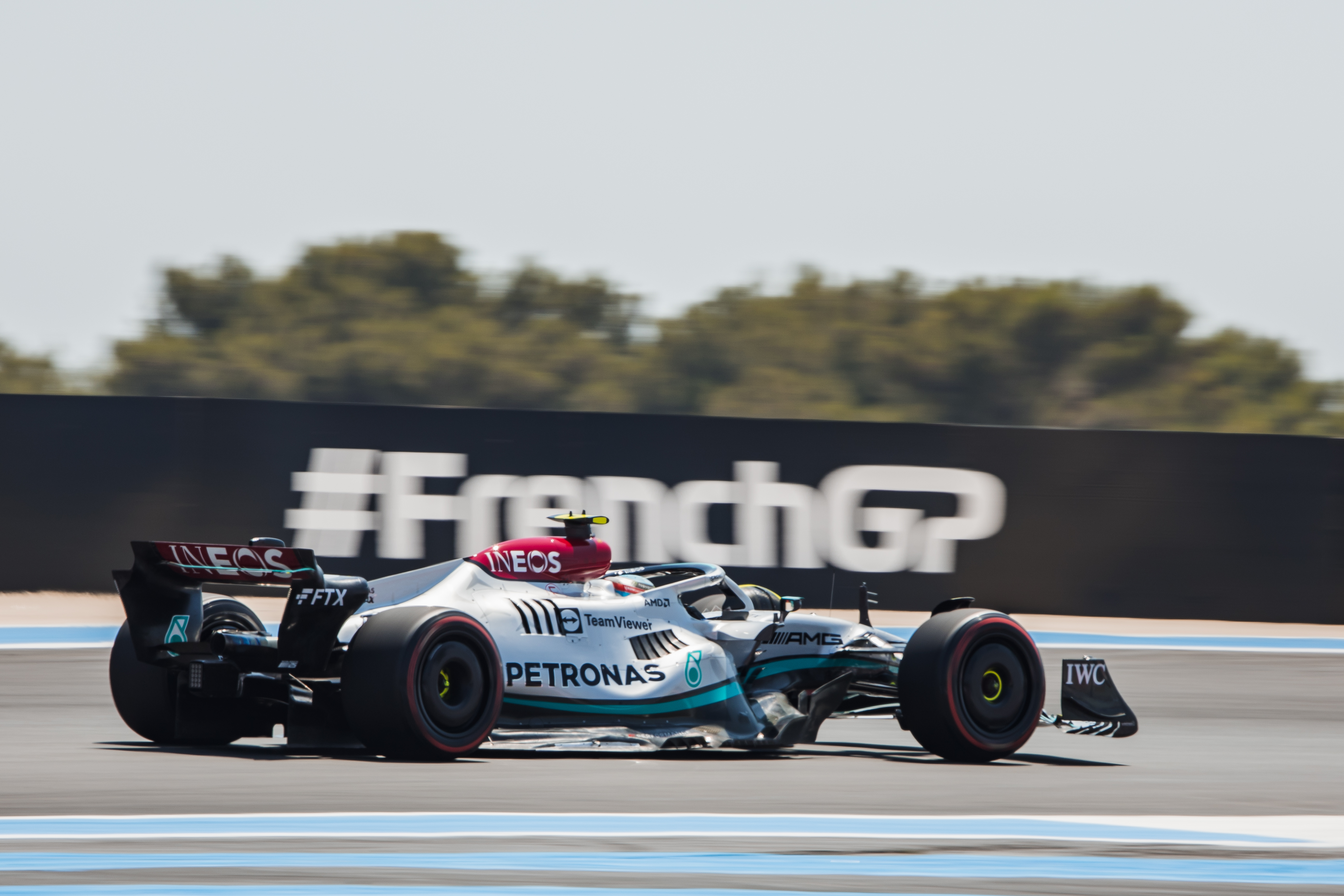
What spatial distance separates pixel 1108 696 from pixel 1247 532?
29.8 feet

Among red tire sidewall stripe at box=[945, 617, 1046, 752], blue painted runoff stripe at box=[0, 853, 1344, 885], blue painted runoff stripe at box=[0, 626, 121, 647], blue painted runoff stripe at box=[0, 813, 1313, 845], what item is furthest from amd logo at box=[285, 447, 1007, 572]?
blue painted runoff stripe at box=[0, 853, 1344, 885]

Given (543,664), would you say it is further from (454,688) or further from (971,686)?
(971,686)

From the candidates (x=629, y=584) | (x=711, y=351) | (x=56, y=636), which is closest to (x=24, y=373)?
(x=711, y=351)

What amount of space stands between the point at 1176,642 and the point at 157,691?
11021 millimetres

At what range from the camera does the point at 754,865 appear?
555cm

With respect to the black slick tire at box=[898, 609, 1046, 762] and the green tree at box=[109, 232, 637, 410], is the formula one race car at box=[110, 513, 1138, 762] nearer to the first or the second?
the black slick tire at box=[898, 609, 1046, 762]

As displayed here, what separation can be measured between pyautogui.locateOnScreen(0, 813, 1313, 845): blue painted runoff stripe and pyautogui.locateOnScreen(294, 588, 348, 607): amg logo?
1788 millimetres

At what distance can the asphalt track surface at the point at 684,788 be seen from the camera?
535cm

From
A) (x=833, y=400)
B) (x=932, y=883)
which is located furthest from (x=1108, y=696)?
(x=833, y=400)

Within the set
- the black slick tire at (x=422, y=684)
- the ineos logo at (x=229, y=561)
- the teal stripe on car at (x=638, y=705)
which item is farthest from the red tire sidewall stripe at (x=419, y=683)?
the ineos logo at (x=229, y=561)

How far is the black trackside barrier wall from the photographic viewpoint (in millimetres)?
16953

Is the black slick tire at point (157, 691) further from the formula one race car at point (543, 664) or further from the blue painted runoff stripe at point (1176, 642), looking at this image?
the blue painted runoff stripe at point (1176, 642)

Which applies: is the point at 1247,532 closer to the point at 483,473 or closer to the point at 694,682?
the point at 483,473

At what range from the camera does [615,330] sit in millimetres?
49375
